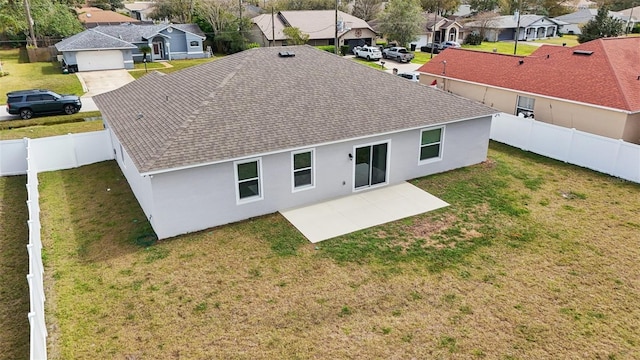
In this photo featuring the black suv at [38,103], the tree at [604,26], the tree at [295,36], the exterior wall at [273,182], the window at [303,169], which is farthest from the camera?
the tree at [295,36]

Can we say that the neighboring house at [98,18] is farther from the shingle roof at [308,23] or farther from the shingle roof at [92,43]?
the shingle roof at [92,43]

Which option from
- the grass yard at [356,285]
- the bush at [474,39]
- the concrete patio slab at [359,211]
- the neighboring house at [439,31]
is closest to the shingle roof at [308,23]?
the neighboring house at [439,31]

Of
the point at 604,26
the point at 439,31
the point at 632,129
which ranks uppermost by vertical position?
the point at 604,26

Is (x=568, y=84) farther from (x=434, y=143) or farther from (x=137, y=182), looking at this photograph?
(x=137, y=182)

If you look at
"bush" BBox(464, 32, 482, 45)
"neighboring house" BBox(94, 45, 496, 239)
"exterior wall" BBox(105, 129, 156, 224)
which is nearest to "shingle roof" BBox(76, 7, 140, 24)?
"bush" BBox(464, 32, 482, 45)

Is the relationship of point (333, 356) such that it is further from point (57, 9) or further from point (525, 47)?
point (525, 47)

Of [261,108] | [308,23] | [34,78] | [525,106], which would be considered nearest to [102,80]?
[34,78]

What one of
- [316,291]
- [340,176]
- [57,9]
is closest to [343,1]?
[57,9]
